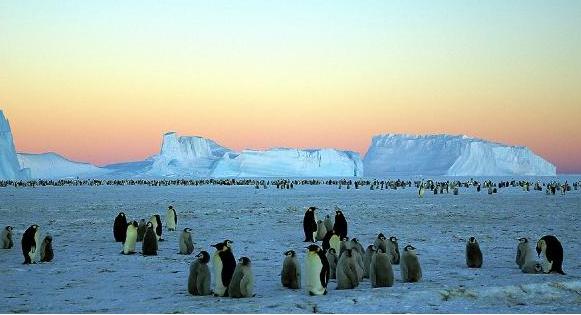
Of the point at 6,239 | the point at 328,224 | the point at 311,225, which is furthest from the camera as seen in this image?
the point at 328,224

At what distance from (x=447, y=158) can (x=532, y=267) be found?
152 m

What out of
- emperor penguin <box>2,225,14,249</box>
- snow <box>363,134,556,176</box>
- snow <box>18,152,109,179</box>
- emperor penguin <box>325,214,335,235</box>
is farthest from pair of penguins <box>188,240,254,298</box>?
snow <box>18,152,109,179</box>

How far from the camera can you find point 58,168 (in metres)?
194

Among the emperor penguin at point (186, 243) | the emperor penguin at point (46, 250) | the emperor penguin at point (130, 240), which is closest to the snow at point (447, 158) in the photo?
the emperor penguin at point (186, 243)

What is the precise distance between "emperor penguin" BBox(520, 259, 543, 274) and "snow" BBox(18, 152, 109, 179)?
19307 cm

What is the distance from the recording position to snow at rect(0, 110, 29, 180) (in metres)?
96.9

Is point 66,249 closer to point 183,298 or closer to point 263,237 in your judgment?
point 263,237

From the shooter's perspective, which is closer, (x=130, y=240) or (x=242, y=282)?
(x=242, y=282)

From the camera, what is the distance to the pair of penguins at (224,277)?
7703 millimetres

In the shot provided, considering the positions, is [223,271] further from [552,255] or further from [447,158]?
[447,158]

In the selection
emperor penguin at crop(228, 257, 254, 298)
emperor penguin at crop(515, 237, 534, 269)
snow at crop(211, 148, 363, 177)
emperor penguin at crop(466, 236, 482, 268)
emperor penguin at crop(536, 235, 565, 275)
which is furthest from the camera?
snow at crop(211, 148, 363, 177)

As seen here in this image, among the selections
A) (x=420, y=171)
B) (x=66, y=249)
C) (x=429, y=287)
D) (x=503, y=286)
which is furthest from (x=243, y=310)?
(x=420, y=171)

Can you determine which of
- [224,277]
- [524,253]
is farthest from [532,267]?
[224,277]

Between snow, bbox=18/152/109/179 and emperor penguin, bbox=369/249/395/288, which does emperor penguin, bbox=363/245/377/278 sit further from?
snow, bbox=18/152/109/179
